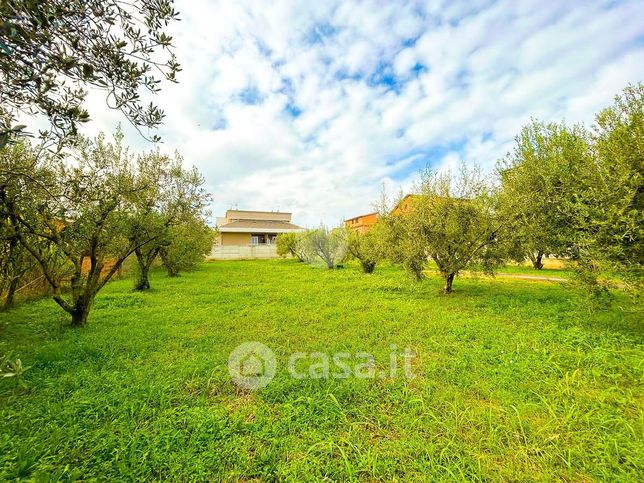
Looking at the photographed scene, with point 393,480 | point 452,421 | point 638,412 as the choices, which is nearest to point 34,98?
point 393,480

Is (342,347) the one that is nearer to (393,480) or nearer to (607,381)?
(393,480)

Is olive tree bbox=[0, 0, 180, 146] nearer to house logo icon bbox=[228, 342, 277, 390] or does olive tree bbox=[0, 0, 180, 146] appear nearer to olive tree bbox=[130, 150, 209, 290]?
house logo icon bbox=[228, 342, 277, 390]

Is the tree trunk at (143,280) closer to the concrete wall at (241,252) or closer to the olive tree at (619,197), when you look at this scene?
the olive tree at (619,197)

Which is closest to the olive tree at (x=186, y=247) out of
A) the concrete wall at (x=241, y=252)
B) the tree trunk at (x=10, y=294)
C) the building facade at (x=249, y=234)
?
the tree trunk at (x=10, y=294)

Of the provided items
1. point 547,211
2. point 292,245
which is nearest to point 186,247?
point 547,211

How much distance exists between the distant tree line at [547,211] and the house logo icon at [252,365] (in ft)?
20.2

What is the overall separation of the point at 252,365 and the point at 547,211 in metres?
7.73

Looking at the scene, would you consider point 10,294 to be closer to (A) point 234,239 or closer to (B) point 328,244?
(B) point 328,244

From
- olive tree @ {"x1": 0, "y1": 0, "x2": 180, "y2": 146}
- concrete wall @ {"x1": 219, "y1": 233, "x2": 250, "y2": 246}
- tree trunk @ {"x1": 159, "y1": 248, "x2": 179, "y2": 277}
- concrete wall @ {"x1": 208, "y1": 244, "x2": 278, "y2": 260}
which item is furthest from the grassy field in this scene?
concrete wall @ {"x1": 219, "y1": 233, "x2": 250, "y2": 246}

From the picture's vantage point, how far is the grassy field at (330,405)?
2410mm

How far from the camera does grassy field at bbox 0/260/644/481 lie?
7.91ft

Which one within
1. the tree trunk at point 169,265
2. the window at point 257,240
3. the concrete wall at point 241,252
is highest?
the window at point 257,240

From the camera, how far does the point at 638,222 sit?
15.1 feet
